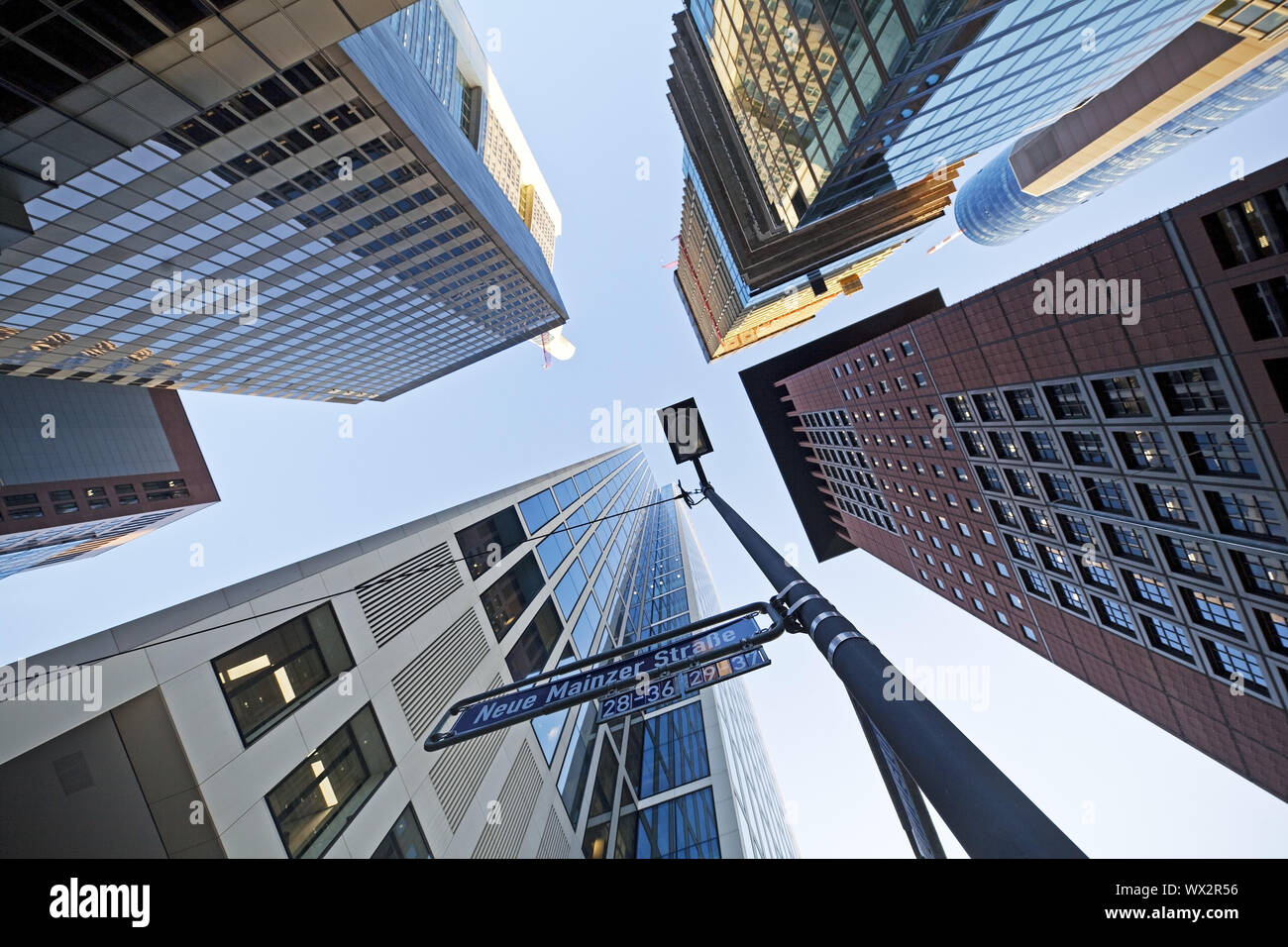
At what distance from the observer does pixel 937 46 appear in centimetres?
2222

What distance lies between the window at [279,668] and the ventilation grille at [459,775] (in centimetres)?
372

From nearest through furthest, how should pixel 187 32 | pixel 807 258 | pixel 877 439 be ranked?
pixel 187 32 < pixel 877 439 < pixel 807 258

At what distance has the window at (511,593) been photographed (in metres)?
19.3

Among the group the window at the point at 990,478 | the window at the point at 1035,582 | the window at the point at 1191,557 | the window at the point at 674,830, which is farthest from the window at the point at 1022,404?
the window at the point at 674,830

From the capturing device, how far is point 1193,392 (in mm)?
21812

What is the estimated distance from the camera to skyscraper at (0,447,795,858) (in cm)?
754

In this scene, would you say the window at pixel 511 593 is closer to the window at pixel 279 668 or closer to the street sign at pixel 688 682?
the window at pixel 279 668

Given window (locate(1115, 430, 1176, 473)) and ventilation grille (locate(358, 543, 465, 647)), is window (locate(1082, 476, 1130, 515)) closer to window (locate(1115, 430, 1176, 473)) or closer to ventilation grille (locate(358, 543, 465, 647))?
window (locate(1115, 430, 1176, 473))

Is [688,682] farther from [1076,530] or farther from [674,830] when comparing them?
[1076,530]

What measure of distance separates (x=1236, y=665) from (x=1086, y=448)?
11854 millimetres

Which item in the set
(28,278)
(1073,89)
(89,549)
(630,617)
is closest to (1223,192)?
(1073,89)
